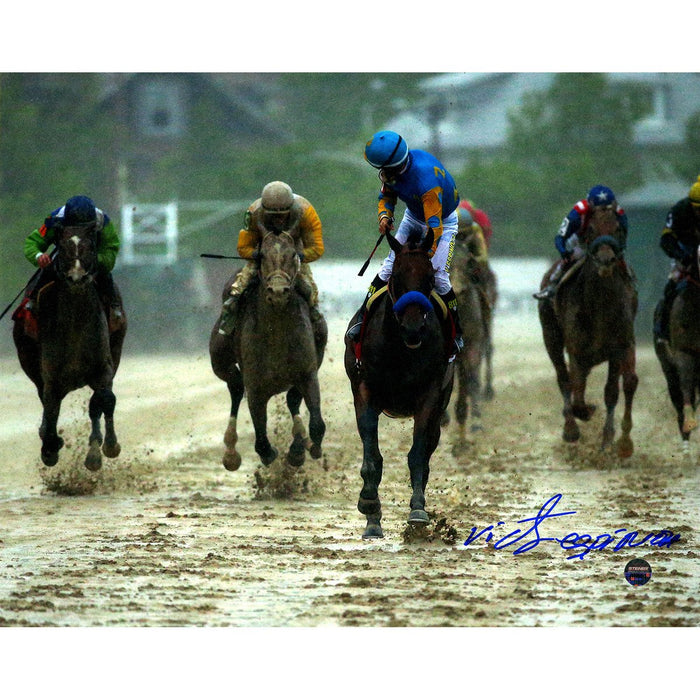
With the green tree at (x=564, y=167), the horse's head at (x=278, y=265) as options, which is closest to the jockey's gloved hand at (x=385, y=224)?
the horse's head at (x=278, y=265)

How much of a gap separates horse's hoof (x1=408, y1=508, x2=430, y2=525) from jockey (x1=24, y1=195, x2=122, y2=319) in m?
3.27

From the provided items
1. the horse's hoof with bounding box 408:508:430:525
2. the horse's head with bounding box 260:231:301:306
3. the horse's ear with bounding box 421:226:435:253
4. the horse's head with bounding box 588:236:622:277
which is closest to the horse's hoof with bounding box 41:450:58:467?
the horse's head with bounding box 260:231:301:306

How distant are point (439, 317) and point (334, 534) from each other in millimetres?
1831

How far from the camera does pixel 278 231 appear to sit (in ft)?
32.0

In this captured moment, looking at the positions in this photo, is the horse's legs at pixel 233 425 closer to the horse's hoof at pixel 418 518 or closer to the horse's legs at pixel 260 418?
the horse's legs at pixel 260 418

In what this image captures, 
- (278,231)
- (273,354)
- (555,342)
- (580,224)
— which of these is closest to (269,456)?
(273,354)

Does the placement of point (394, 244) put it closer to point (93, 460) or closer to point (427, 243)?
point (427, 243)

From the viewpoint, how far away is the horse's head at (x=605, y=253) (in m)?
11.4

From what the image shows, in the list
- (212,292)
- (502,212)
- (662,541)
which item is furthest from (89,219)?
(502,212)

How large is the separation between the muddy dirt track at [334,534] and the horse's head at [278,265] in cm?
168

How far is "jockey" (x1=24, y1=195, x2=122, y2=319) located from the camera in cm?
991

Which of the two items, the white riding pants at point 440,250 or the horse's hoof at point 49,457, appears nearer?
the white riding pants at point 440,250

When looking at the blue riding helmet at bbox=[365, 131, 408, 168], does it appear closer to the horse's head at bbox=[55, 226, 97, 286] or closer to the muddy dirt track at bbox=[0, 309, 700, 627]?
the muddy dirt track at bbox=[0, 309, 700, 627]

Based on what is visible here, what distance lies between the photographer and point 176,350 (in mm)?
23922
